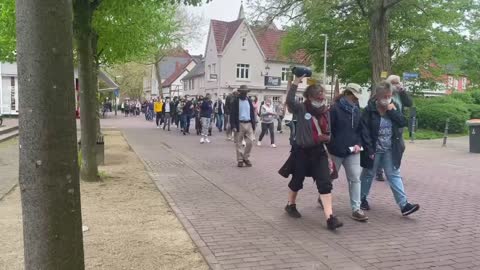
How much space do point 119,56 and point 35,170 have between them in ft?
47.3

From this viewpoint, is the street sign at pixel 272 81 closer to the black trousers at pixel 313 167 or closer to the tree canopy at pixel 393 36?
the tree canopy at pixel 393 36

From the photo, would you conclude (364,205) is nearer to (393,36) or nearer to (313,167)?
(313,167)

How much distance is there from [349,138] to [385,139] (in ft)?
2.13

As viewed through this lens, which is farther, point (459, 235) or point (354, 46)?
point (354, 46)

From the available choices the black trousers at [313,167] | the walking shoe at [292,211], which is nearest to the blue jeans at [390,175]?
the black trousers at [313,167]

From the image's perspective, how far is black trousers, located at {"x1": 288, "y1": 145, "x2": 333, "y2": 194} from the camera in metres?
6.03

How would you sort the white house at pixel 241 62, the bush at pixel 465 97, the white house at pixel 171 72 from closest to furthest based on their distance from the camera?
the bush at pixel 465 97
the white house at pixel 241 62
the white house at pixel 171 72

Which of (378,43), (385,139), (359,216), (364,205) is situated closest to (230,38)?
(378,43)

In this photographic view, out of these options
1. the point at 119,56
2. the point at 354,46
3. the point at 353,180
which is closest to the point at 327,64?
the point at 354,46

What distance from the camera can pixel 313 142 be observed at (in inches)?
239

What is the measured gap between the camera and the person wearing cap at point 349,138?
6.39 meters

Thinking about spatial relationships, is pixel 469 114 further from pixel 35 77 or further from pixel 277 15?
pixel 35 77

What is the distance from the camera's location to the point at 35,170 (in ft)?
9.80

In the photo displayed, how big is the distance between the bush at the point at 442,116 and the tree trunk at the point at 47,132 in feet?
75.3
